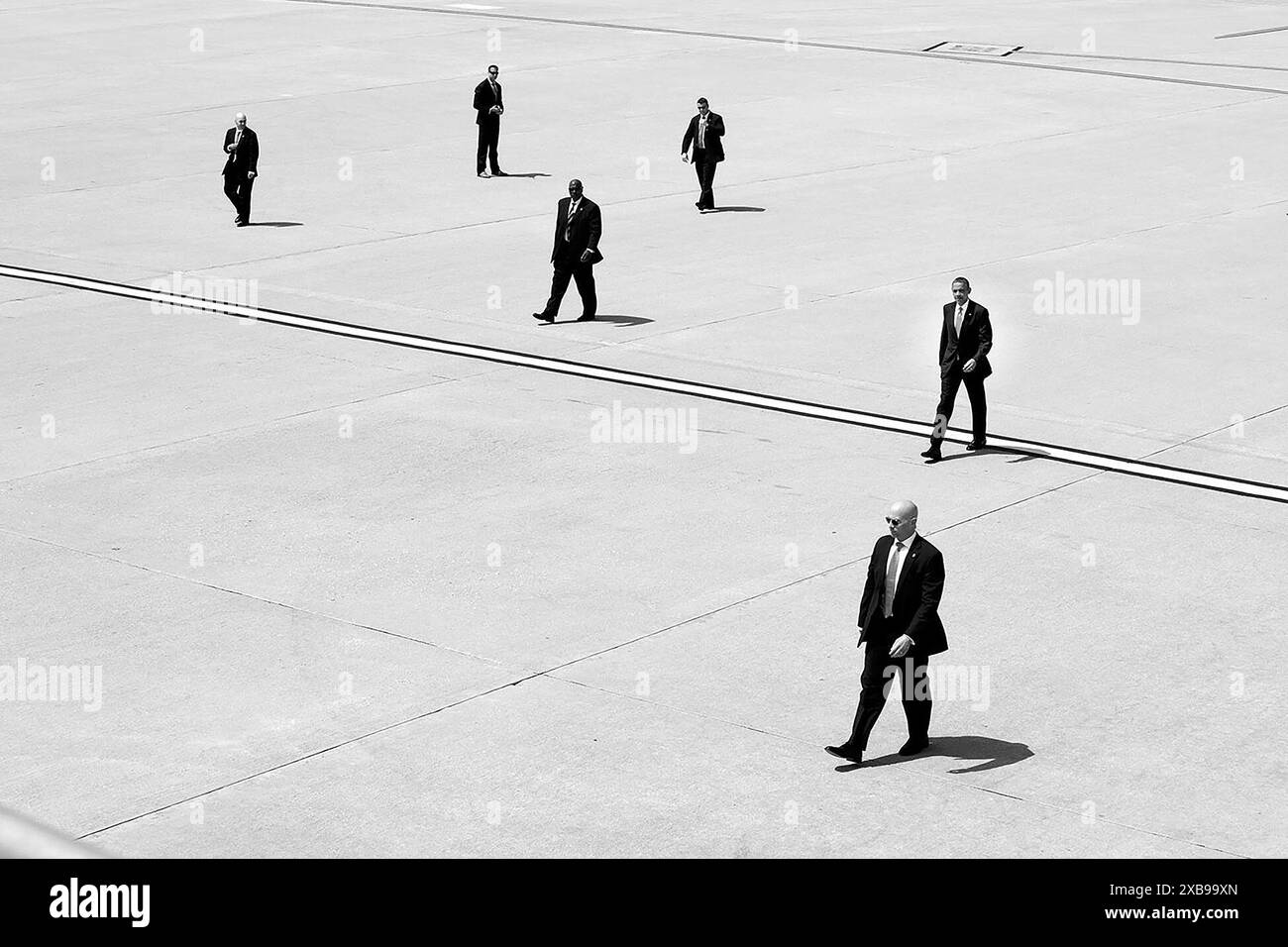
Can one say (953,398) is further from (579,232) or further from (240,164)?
(240,164)

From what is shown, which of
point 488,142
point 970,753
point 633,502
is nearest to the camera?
point 970,753

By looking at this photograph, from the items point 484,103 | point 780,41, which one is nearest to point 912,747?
point 484,103

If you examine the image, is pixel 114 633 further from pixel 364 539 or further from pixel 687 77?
pixel 687 77

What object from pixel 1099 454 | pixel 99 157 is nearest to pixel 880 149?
pixel 99 157

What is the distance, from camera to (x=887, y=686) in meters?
9.00

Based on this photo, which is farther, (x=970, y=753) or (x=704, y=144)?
(x=704, y=144)

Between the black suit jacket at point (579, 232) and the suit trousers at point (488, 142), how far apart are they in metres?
8.81

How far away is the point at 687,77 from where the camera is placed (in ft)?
120

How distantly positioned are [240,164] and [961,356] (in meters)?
13.1

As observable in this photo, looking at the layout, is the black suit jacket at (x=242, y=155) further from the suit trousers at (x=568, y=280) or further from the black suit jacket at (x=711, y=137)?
the suit trousers at (x=568, y=280)

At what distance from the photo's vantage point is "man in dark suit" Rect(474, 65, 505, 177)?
26.9 m

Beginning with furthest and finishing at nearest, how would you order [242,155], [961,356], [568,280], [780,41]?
[780,41]
[242,155]
[568,280]
[961,356]

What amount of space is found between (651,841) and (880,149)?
2310 centimetres
